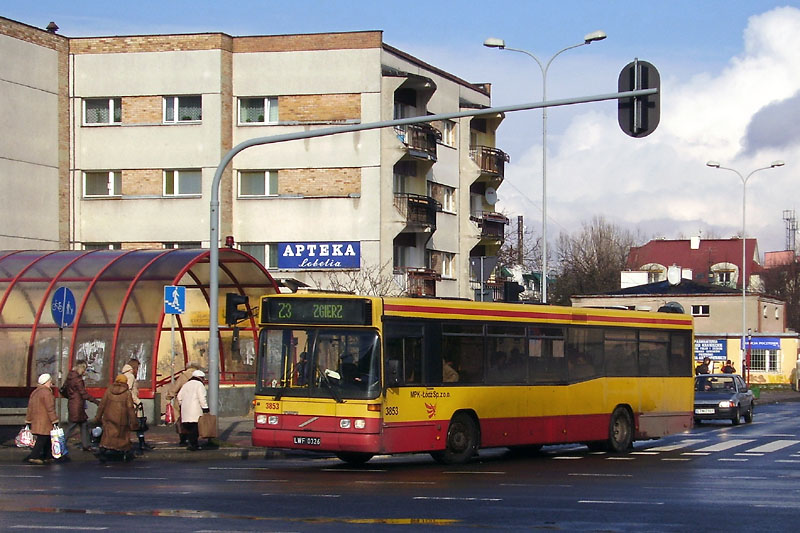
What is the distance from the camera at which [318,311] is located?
19.7m

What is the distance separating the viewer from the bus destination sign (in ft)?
63.5

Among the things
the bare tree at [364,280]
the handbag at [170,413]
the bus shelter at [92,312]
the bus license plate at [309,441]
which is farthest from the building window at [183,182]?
the bus license plate at [309,441]

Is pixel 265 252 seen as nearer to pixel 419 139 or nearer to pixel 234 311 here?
pixel 419 139

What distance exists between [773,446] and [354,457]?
9836 mm

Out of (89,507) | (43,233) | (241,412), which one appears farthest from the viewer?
(43,233)

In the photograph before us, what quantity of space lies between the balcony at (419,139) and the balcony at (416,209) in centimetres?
172

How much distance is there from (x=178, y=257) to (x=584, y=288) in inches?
3120

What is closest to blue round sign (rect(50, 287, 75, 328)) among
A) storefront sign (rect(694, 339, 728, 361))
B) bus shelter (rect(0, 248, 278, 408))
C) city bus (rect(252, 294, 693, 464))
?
bus shelter (rect(0, 248, 278, 408))

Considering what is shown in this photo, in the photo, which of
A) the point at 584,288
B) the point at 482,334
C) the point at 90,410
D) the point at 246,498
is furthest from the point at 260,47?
the point at 584,288

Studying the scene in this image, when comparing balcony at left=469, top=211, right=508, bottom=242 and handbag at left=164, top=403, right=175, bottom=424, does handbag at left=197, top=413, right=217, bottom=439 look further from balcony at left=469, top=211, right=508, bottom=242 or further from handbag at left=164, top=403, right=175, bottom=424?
balcony at left=469, top=211, right=508, bottom=242

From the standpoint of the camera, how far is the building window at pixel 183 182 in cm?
5109

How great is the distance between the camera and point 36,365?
30.4 m

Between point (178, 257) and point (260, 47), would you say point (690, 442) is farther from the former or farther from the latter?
point (260, 47)

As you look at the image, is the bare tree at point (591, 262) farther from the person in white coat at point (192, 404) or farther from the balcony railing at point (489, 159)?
the person in white coat at point (192, 404)
